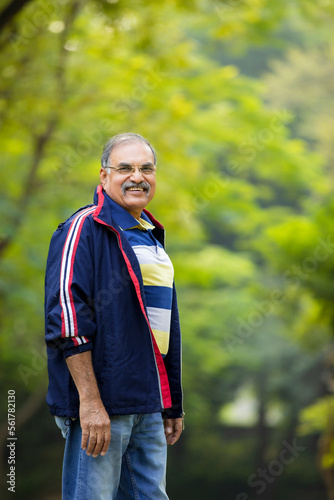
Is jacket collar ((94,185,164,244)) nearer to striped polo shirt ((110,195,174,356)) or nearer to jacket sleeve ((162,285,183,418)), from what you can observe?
striped polo shirt ((110,195,174,356))

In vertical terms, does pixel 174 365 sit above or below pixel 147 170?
below

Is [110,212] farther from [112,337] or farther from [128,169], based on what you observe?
[112,337]

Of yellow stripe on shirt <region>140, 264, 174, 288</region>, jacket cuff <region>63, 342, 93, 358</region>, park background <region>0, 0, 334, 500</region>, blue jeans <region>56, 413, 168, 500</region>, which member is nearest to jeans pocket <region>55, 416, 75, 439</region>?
blue jeans <region>56, 413, 168, 500</region>

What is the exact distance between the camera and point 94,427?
1.74 m

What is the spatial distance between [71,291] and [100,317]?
134mm

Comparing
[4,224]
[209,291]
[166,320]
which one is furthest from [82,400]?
[209,291]

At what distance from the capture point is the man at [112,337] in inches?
69.3

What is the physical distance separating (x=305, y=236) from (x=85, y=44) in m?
3.62

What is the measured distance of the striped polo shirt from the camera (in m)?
1.97

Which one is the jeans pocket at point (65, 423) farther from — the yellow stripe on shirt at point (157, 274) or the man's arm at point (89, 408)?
the yellow stripe on shirt at point (157, 274)

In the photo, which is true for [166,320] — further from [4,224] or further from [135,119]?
[135,119]

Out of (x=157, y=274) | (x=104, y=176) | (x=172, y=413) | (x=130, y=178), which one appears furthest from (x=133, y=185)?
(x=172, y=413)

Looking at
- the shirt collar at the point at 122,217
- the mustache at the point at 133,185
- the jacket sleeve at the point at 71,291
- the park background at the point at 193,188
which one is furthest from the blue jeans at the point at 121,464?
the park background at the point at 193,188

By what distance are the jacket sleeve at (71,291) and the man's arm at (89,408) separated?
0.12 feet
